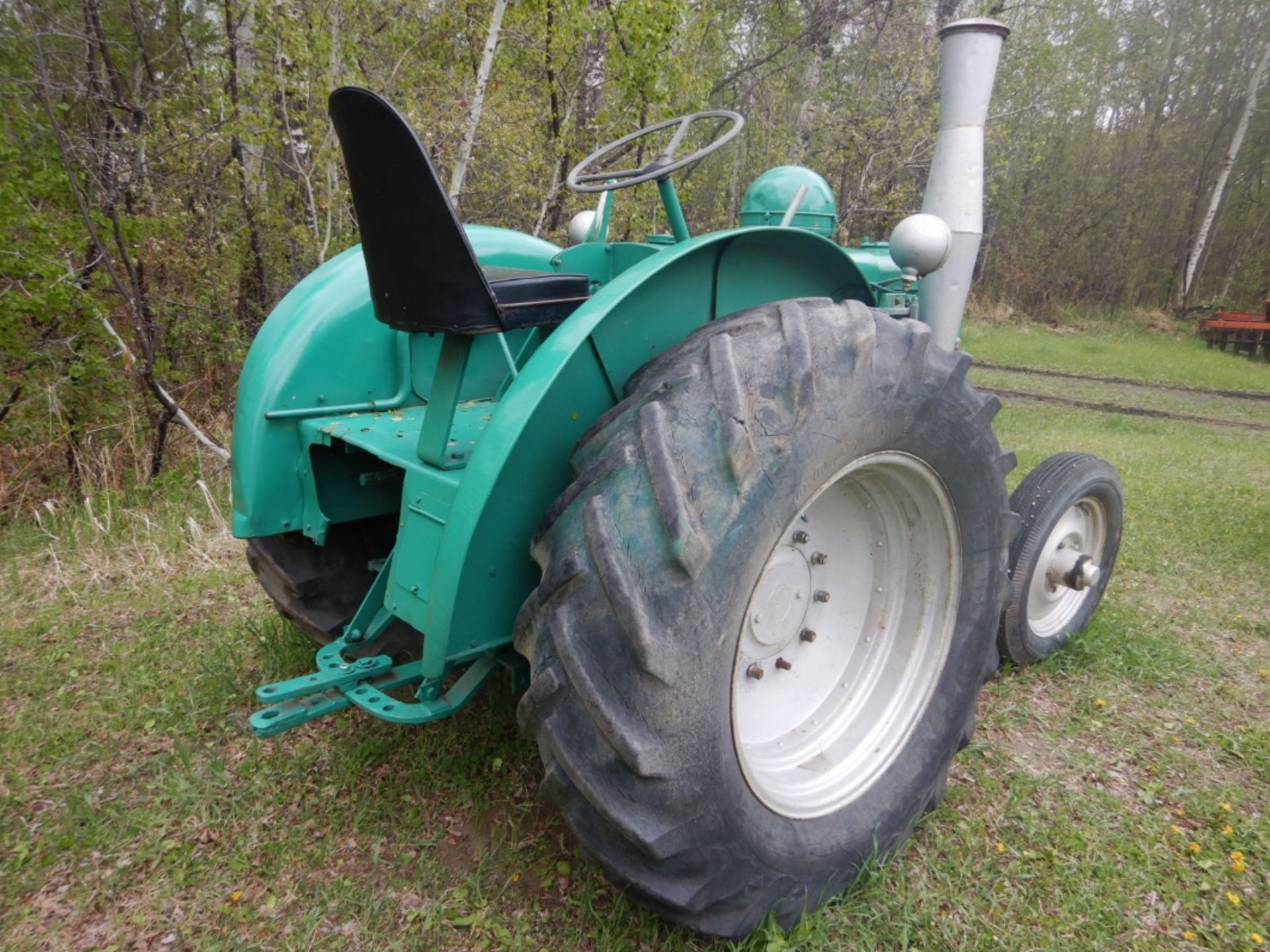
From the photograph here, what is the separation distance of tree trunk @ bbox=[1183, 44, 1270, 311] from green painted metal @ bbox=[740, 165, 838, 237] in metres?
18.6

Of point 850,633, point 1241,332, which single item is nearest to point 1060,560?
point 850,633

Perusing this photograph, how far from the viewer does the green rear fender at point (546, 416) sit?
1.40 m

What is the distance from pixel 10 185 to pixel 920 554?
458 cm

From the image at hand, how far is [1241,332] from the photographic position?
1402 centimetres

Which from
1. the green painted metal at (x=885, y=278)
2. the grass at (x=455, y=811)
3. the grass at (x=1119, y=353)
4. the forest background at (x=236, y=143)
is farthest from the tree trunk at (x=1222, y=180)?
the grass at (x=455, y=811)

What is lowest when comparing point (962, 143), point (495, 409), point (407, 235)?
point (495, 409)

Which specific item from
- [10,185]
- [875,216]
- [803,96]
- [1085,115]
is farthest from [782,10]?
[1085,115]

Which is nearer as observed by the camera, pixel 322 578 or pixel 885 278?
pixel 322 578

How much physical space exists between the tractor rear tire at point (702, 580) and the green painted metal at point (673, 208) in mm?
473

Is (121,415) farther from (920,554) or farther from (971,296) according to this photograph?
(971,296)

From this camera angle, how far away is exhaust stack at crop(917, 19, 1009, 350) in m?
2.81

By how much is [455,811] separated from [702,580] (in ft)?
3.78

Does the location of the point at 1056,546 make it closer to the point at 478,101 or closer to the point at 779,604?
the point at 779,604

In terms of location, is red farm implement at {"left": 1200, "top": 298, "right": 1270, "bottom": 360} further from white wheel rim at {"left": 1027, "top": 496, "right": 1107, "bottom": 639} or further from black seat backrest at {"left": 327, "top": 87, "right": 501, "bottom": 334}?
black seat backrest at {"left": 327, "top": 87, "right": 501, "bottom": 334}
